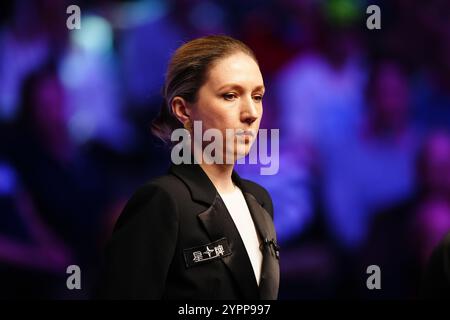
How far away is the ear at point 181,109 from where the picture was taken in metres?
1.52

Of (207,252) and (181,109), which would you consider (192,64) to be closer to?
(181,109)

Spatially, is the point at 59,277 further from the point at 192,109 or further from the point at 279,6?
the point at 192,109

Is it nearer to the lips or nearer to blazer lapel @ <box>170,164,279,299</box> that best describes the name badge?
blazer lapel @ <box>170,164,279,299</box>

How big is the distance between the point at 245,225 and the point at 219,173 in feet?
0.48

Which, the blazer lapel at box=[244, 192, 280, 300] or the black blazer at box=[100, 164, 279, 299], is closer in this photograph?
the black blazer at box=[100, 164, 279, 299]

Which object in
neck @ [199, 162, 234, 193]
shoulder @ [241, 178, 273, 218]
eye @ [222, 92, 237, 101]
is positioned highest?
eye @ [222, 92, 237, 101]

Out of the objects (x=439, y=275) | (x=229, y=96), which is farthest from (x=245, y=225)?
(x=439, y=275)

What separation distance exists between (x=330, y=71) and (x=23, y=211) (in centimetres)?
202

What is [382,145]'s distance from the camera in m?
3.69

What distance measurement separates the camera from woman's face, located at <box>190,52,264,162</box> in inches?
57.6

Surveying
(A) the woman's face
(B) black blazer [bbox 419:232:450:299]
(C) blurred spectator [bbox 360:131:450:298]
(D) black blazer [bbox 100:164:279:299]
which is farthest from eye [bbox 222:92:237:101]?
(C) blurred spectator [bbox 360:131:450:298]
